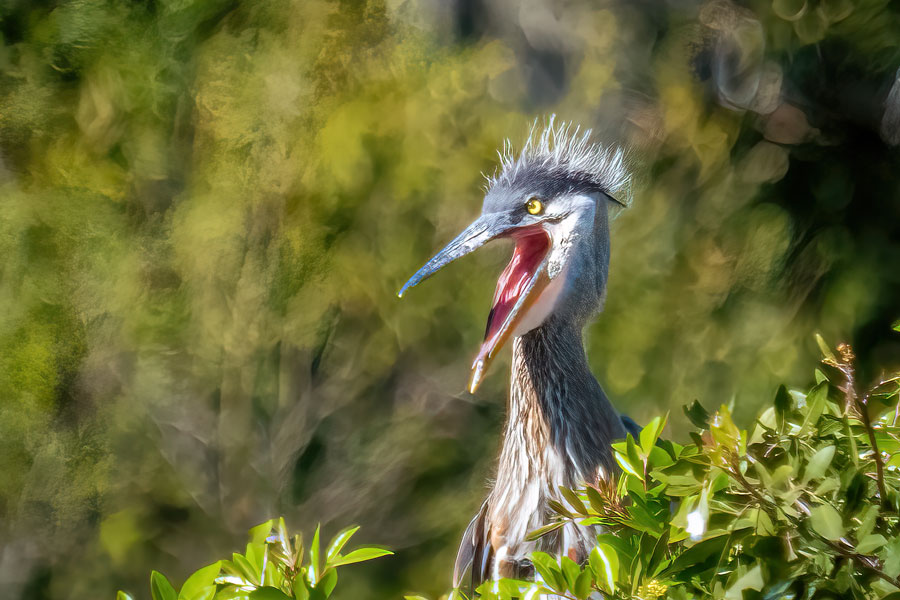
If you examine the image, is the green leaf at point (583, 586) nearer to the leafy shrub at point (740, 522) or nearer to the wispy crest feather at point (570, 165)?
the leafy shrub at point (740, 522)

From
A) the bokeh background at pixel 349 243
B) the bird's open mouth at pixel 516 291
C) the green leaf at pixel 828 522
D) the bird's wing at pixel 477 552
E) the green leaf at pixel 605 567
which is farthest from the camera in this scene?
the bokeh background at pixel 349 243

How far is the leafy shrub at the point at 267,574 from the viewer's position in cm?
56

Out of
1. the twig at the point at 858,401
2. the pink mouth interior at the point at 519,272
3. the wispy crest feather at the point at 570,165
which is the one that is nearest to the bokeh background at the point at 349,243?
the wispy crest feather at the point at 570,165

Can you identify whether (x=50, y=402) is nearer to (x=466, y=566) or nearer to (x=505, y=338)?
(x=466, y=566)

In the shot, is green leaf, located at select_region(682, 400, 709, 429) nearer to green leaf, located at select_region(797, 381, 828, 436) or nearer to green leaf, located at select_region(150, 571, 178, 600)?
green leaf, located at select_region(797, 381, 828, 436)

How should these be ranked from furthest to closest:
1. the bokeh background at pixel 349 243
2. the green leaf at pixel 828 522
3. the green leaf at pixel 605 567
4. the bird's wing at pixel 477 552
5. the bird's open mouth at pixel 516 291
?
the bokeh background at pixel 349 243, the bird's wing at pixel 477 552, the bird's open mouth at pixel 516 291, the green leaf at pixel 605 567, the green leaf at pixel 828 522

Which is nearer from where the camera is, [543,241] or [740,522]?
[740,522]

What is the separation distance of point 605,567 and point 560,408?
2.30 feet

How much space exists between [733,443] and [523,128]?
1742 millimetres

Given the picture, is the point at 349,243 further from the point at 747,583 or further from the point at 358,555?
the point at 747,583

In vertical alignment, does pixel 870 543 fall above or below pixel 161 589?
above

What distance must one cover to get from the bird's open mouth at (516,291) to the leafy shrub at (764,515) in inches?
22.0

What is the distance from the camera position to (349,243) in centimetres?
222

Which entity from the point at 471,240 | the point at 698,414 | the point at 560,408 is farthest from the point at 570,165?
the point at 698,414
